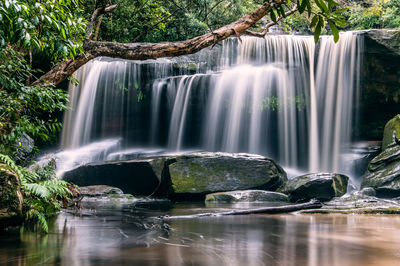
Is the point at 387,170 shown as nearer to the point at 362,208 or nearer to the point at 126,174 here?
the point at 362,208

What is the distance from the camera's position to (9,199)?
159 inches

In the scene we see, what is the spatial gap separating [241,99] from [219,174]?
5.47m

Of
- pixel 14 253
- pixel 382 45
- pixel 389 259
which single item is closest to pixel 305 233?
pixel 389 259

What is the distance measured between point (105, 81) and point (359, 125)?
10.9 metres

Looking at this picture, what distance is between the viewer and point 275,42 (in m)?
15.7

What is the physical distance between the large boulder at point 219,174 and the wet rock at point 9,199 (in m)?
5.82

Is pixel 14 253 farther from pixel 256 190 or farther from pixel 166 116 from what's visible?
pixel 166 116

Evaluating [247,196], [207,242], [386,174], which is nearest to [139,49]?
[207,242]

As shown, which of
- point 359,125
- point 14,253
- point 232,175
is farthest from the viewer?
point 359,125

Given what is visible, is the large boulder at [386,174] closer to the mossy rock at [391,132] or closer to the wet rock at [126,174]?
the mossy rock at [391,132]

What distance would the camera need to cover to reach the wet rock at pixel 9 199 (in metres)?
4.00

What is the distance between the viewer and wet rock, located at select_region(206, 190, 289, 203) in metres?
9.08

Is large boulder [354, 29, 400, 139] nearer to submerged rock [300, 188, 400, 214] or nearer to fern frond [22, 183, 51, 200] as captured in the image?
submerged rock [300, 188, 400, 214]

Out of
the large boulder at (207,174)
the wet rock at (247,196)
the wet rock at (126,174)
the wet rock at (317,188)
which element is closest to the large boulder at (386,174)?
the wet rock at (317,188)
